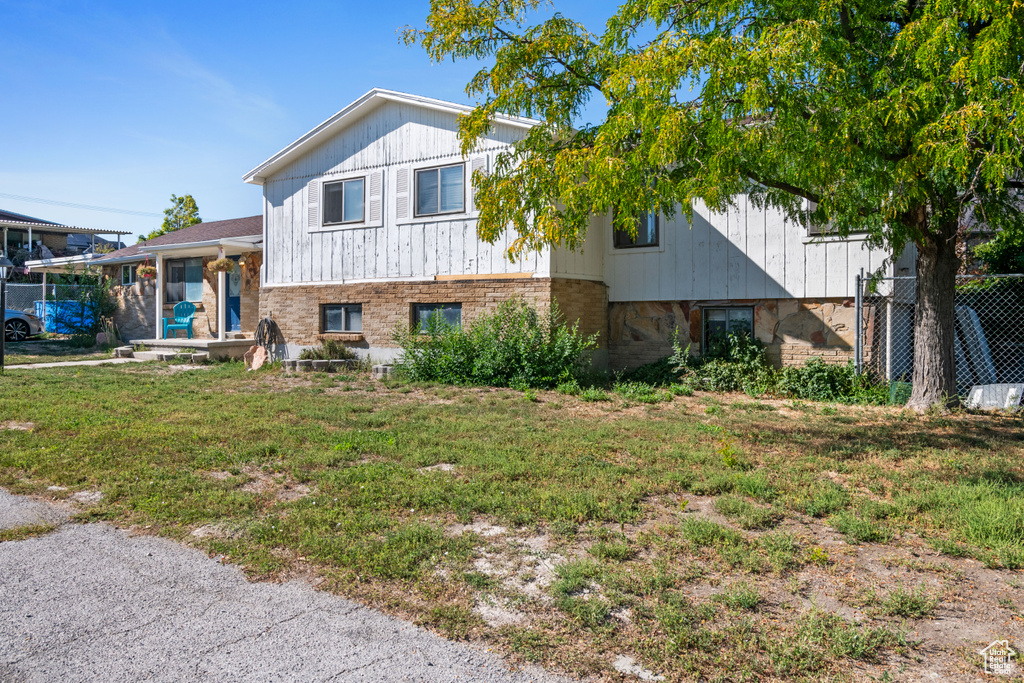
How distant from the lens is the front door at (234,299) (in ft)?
60.7

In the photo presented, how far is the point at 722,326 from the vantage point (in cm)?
1298

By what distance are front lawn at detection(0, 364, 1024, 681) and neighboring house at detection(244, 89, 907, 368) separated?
3.65 metres

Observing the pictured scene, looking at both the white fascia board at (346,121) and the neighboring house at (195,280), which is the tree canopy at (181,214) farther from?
the white fascia board at (346,121)

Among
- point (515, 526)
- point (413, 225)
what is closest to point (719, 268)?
point (413, 225)

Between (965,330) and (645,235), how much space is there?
565 cm

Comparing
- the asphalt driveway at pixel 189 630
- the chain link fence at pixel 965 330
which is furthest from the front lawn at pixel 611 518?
the chain link fence at pixel 965 330

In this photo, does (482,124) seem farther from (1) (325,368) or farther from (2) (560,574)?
(1) (325,368)

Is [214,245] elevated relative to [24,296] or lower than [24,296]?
elevated

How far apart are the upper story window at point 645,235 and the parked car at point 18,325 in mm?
20029

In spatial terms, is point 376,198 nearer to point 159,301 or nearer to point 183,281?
point 159,301

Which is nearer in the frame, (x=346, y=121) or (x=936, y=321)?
(x=936, y=321)

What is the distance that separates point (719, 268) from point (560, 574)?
10.0 meters

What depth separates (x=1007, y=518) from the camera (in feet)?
14.7

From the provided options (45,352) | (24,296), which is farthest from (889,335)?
(24,296)
